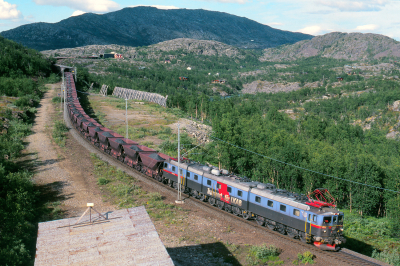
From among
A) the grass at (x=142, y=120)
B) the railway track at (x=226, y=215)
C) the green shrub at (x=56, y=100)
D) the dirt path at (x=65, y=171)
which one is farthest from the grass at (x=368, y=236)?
the green shrub at (x=56, y=100)

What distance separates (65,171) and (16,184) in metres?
10.1

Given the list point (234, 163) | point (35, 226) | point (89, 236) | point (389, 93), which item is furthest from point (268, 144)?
point (389, 93)

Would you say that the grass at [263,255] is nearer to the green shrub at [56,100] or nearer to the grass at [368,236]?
the grass at [368,236]

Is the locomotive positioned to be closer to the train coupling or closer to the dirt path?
the train coupling

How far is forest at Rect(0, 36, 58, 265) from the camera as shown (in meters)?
21.9

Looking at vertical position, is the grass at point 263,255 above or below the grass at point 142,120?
below

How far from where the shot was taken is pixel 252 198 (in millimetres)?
28703

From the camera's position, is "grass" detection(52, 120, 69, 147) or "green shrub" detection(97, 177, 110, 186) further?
"grass" detection(52, 120, 69, 147)

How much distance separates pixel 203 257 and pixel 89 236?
384 inches

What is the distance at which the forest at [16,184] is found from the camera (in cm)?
2189

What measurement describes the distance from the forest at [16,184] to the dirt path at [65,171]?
1678 millimetres

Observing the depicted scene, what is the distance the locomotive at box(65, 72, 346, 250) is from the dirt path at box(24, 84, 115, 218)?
650 cm

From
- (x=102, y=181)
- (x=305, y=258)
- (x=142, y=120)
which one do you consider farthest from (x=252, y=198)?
(x=142, y=120)

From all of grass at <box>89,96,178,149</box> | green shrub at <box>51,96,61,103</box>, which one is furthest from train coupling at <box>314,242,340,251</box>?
green shrub at <box>51,96,61,103</box>
